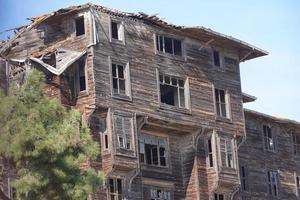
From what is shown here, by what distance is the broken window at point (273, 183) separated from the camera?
53.4 metres

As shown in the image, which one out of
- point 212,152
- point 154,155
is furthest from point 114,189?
point 212,152

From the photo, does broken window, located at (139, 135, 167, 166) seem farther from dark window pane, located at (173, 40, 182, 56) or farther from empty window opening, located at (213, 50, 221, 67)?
empty window opening, located at (213, 50, 221, 67)

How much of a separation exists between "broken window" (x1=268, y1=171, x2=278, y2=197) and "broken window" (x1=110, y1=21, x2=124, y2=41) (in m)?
15.4

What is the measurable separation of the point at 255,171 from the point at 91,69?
1551 cm

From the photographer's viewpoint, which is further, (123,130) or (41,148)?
(123,130)

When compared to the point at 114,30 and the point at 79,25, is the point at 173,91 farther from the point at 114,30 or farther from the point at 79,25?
the point at 79,25

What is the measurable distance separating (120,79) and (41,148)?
13.9 metres

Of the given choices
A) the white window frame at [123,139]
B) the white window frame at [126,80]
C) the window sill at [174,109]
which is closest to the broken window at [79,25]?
the white window frame at [126,80]

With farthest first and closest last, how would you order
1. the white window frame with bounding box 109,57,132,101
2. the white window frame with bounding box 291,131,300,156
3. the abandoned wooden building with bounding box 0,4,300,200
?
1. the white window frame with bounding box 291,131,300,156
2. the white window frame with bounding box 109,57,132,101
3. the abandoned wooden building with bounding box 0,4,300,200

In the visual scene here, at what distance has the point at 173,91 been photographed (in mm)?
45406

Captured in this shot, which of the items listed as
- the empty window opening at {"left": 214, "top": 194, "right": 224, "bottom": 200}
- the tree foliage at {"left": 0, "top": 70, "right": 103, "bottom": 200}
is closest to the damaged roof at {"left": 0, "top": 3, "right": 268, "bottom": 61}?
the empty window opening at {"left": 214, "top": 194, "right": 224, "bottom": 200}

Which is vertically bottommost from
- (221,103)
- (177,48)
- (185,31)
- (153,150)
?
(153,150)

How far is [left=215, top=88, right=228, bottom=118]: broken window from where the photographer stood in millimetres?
47125

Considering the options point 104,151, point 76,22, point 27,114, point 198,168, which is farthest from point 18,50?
point 27,114
